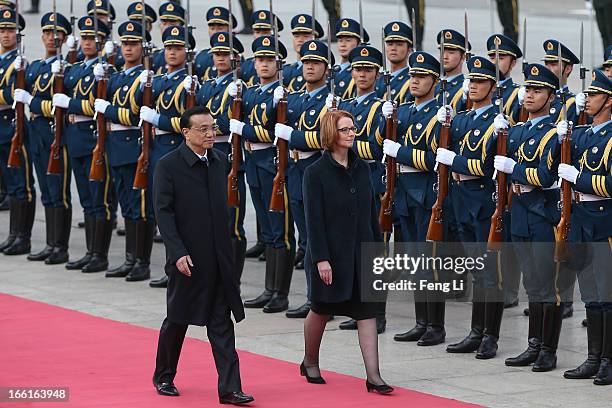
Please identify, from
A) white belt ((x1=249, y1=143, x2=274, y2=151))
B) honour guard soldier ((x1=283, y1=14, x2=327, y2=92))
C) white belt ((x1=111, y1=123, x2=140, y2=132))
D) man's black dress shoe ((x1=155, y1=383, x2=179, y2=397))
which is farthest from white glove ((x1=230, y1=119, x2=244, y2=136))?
man's black dress shoe ((x1=155, y1=383, x2=179, y2=397))

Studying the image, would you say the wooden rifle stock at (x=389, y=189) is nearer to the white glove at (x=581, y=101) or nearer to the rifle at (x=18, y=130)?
the white glove at (x=581, y=101)

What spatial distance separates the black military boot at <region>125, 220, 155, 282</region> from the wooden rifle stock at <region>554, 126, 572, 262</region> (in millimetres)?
4327

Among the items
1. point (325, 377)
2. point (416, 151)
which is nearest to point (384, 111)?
point (416, 151)

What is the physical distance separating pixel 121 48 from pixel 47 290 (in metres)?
2.34

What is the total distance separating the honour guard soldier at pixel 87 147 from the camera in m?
14.2

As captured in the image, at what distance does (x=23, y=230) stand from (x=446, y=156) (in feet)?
16.2

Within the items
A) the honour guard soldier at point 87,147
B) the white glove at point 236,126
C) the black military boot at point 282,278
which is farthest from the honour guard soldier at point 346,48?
the honour guard soldier at point 87,147

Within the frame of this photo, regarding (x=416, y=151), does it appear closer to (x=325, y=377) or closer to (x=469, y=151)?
(x=469, y=151)

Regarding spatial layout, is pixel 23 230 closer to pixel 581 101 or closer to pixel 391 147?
pixel 391 147

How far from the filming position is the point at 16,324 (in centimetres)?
1204

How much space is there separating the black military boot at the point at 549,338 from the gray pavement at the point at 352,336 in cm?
9

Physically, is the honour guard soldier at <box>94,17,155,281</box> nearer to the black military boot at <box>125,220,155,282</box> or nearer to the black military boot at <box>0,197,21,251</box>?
the black military boot at <box>125,220,155,282</box>

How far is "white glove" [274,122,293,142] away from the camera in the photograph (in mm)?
12484

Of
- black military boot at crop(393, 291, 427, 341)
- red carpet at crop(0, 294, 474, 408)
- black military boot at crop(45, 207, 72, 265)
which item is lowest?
red carpet at crop(0, 294, 474, 408)
